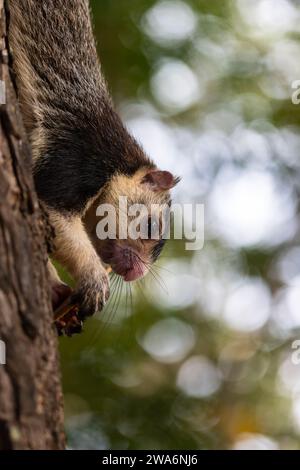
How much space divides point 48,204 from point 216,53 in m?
5.26

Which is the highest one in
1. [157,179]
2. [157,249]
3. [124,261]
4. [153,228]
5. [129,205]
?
[157,179]

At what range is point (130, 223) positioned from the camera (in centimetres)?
592

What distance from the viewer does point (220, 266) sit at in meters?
9.92

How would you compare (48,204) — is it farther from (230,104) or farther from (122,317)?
(230,104)

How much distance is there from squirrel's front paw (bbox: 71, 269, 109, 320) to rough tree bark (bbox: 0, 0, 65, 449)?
5.07 ft

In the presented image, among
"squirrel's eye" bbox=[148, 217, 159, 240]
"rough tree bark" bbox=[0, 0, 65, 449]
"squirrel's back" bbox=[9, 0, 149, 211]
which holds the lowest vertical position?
"rough tree bark" bbox=[0, 0, 65, 449]

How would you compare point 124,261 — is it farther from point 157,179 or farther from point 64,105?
point 64,105

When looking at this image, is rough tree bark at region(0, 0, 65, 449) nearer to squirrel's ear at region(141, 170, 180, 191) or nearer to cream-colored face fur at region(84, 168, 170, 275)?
cream-colored face fur at region(84, 168, 170, 275)

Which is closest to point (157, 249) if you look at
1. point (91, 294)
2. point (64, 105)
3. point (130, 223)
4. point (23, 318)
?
point (130, 223)

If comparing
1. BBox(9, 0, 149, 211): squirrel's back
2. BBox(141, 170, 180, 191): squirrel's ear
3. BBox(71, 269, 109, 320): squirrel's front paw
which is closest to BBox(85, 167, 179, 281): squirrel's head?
BBox(141, 170, 180, 191): squirrel's ear

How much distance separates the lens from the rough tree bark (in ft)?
9.27

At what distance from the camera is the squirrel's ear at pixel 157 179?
243 inches

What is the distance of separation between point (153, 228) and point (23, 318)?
123 inches

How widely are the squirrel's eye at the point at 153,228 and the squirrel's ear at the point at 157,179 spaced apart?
27 cm
